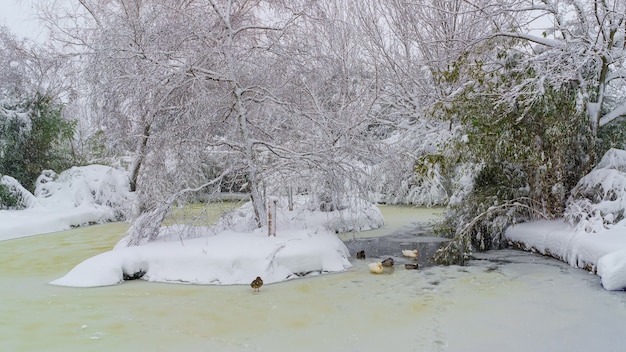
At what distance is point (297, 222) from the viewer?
10.9 metres

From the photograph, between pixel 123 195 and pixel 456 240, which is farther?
pixel 123 195

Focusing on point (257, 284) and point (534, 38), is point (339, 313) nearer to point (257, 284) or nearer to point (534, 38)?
point (257, 284)

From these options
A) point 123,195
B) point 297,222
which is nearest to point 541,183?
point 297,222

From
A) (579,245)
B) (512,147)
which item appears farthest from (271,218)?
(579,245)

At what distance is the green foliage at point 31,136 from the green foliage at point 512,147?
45.5 ft

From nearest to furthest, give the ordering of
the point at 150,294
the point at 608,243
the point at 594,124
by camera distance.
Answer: the point at 150,294, the point at 608,243, the point at 594,124

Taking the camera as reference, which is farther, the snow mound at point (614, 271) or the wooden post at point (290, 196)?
the wooden post at point (290, 196)

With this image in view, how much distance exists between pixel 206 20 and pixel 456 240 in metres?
6.00

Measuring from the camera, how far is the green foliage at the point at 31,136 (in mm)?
16875

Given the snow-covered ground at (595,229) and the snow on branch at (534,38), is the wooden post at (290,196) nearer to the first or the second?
the snow-covered ground at (595,229)

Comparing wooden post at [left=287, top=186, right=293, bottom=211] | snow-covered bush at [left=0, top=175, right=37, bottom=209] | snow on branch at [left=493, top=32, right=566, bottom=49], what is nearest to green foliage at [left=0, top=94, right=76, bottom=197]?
snow-covered bush at [left=0, top=175, right=37, bottom=209]

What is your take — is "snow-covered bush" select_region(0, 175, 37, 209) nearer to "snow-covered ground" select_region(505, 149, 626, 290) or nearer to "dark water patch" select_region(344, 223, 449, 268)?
"dark water patch" select_region(344, 223, 449, 268)

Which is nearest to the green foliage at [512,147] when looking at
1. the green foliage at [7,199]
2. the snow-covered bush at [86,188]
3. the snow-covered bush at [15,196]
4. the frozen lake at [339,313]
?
the frozen lake at [339,313]

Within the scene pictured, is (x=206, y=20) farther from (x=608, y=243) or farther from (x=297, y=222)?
(x=608, y=243)
